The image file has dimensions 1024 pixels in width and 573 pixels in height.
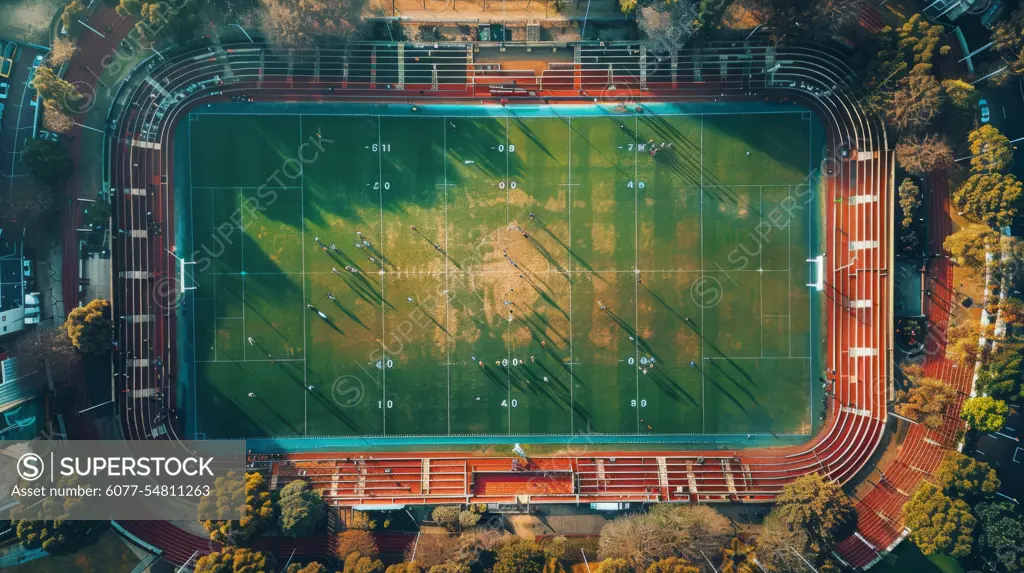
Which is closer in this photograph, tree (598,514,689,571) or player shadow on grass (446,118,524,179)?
tree (598,514,689,571)

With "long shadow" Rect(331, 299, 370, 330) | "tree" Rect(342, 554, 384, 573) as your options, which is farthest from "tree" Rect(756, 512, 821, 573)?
"long shadow" Rect(331, 299, 370, 330)

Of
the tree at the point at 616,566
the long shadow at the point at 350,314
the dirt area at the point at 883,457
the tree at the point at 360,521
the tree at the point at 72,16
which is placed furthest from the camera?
the long shadow at the point at 350,314

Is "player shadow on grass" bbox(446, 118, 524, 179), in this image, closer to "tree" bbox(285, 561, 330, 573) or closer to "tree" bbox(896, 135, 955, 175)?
"tree" bbox(896, 135, 955, 175)

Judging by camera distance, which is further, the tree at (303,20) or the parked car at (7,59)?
the parked car at (7,59)

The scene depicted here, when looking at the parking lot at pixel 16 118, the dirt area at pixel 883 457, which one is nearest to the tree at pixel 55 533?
the parking lot at pixel 16 118

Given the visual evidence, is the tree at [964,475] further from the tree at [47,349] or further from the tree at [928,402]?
the tree at [47,349]

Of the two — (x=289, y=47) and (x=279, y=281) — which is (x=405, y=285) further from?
(x=289, y=47)
